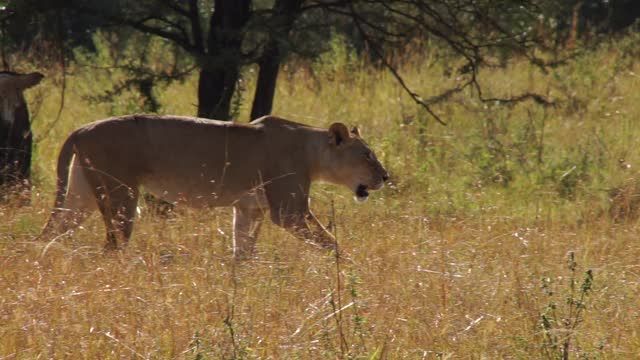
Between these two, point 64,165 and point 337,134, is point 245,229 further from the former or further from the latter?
point 64,165

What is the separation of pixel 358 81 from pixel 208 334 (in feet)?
28.7

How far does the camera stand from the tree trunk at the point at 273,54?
28.2ft

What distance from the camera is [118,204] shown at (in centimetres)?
715

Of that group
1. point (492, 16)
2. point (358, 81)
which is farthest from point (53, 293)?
point (358, 81)

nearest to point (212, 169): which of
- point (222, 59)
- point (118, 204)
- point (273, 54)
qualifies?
point (118, 204)

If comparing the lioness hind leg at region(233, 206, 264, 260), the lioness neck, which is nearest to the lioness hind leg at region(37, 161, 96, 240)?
the lioness hind leg at region(233, 206, 264, 260)

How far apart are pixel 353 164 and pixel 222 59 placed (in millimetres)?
1333

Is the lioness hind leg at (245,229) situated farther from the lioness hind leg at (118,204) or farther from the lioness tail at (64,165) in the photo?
the lioness tail at (64,165)

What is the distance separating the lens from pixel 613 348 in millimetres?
5109

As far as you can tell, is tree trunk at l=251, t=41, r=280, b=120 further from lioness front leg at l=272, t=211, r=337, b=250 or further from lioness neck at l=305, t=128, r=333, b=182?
lioness front leg at l=272, t=211, r=337, b=250

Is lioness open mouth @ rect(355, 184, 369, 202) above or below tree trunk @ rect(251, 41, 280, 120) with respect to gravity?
below

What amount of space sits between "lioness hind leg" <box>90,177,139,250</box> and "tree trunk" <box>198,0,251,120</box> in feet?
5.49

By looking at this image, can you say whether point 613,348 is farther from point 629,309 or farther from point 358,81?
point 358,81

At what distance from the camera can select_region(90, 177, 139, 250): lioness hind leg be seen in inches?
273
